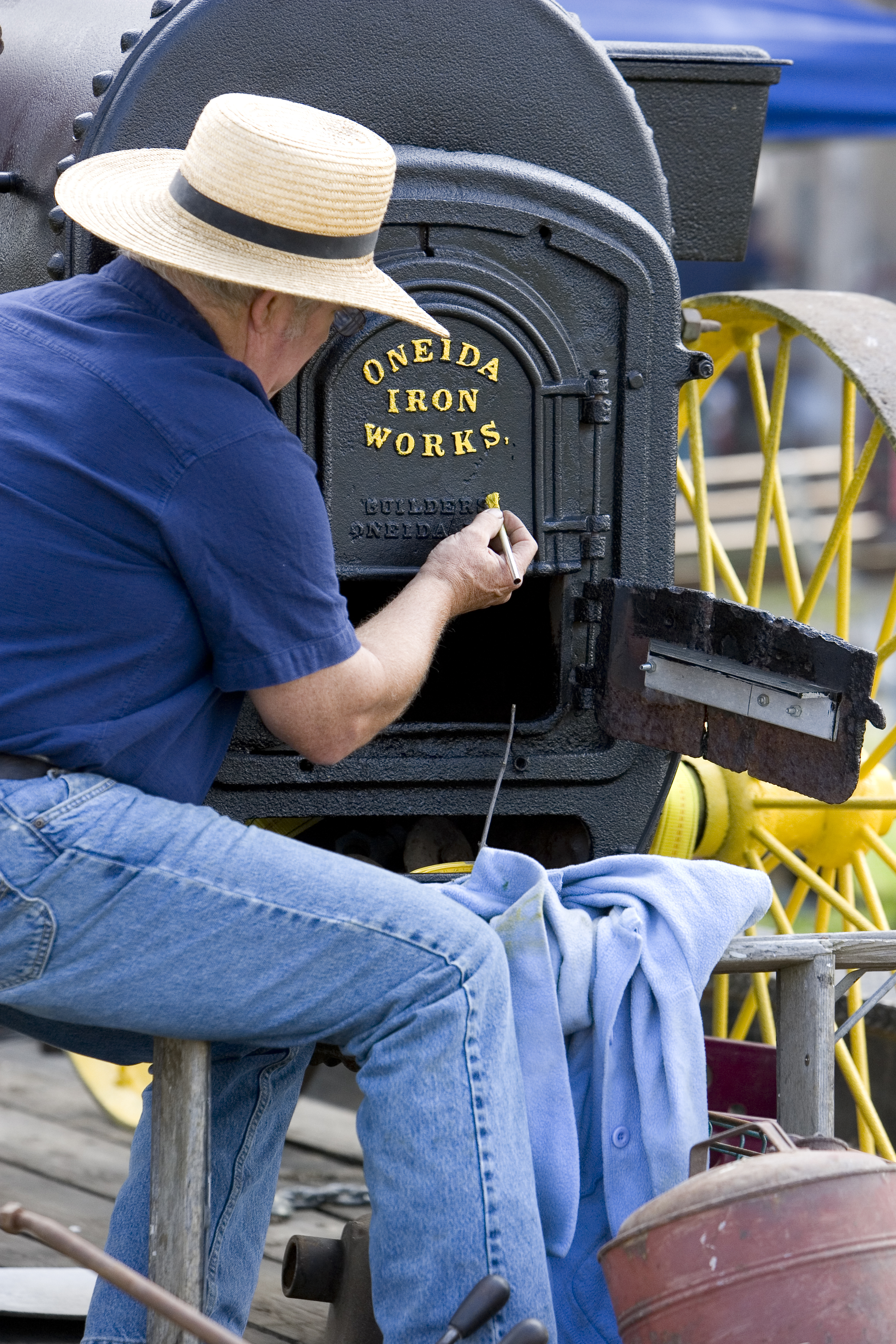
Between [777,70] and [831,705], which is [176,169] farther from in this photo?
[777,70]

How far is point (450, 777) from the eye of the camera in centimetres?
250

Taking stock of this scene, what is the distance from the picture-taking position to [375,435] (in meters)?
2.38

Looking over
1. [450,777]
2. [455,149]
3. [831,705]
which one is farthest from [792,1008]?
[455,149]

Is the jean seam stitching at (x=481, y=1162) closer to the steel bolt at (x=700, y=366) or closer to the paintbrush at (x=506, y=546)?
the paintbrush at (x=506, y=546)

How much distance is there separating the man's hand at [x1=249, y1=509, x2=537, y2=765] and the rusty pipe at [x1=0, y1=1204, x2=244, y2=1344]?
591 mm

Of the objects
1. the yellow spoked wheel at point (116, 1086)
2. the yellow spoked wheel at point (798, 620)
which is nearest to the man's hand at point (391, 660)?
Result: the yellow spoked wheel at point (798, 620)

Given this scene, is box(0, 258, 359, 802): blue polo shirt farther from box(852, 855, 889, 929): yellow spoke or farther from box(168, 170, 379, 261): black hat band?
box(852, 855, 889, 929): yellow spoke

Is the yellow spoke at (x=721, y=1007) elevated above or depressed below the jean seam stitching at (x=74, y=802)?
below

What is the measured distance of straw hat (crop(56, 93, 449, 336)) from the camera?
186cm

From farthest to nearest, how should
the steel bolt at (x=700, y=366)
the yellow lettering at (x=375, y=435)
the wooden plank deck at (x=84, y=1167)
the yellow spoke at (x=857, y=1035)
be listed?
the yellow spoke at (x=857, y=1035), the wooden plank deck at (x=84, y=1167), the steel bolt at (x=700, y=366), the yellow lettering at (x=375, y=435)

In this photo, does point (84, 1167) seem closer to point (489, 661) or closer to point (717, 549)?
point (489, 661)

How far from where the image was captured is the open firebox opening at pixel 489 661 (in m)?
2.64

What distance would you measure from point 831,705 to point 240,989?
922 millimetres

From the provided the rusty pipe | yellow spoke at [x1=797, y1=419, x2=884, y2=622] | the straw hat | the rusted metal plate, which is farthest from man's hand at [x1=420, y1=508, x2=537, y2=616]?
yellow spoke at [x1=797, y1=419, x2=884, y2=622]
